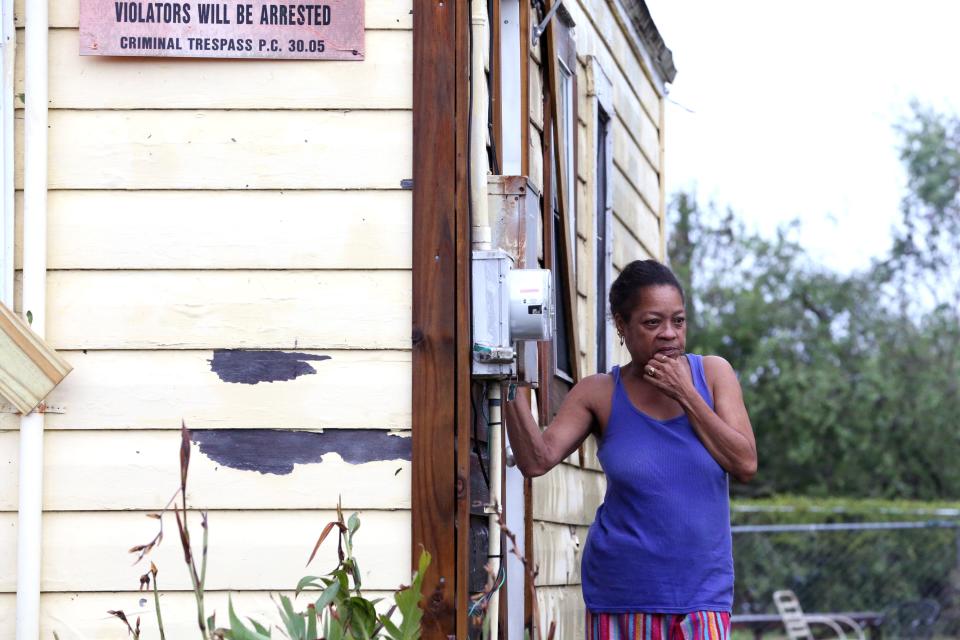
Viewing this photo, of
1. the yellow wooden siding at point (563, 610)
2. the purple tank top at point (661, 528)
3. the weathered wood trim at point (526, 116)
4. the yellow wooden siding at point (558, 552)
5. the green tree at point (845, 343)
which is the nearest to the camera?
the purple tank top at point (661, 528)

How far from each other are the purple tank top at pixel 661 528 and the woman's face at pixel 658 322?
5.1 inches

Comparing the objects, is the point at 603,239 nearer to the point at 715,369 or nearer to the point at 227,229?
the point at 715,369

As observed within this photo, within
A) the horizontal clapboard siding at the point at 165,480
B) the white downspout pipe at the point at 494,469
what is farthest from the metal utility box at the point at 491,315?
the horizontal clapboard siding at the point at 165,480

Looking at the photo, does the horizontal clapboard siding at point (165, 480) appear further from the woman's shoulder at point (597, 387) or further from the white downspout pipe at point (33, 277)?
the woman's shoulder at point (597, 387)

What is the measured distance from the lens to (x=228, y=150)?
12.0 ft

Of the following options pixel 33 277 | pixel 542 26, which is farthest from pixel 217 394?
pixel 542 26

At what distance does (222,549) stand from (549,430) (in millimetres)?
1006

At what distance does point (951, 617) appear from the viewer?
14.6 m

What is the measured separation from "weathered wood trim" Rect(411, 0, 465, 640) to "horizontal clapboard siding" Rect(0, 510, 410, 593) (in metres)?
0.08

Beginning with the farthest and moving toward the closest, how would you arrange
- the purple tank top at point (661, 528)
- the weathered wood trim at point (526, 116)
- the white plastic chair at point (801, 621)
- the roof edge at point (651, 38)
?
the white plastic chair at point (801, 621)
the roof edge at point (651, 38)
the weathered wood trim at point (526, 116)
the purple tank top at point (661, 528)

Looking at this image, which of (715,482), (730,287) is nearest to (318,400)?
(715,482)

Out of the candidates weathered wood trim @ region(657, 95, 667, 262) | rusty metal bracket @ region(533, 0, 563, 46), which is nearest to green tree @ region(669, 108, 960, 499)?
weathered wood trim @ region(657, 95, 667, 262)

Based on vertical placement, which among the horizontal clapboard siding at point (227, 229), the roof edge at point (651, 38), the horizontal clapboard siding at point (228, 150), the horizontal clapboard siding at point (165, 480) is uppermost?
the roof edge at point (651, 38)

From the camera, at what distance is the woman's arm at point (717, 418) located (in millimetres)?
3699
